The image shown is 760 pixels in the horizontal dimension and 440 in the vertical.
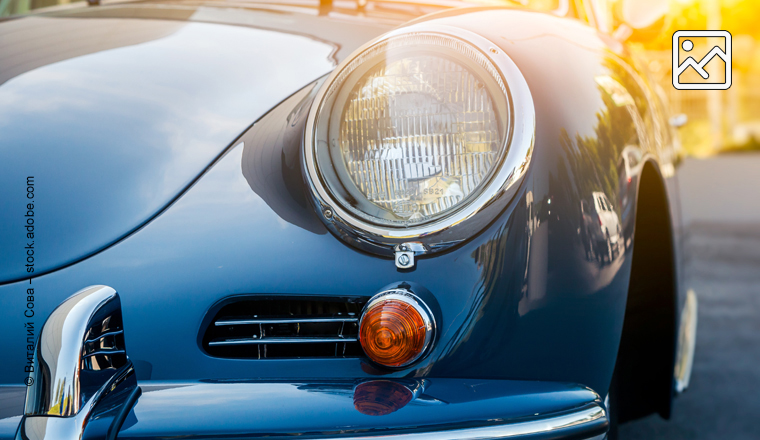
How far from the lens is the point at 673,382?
157 cm

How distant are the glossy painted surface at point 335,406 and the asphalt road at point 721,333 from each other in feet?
4.33

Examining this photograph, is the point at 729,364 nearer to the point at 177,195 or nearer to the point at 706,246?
the point at 177,195

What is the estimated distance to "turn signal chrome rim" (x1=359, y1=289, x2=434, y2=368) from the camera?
90 cm

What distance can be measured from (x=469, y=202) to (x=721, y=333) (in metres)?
2.79

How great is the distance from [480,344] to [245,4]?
1.15m

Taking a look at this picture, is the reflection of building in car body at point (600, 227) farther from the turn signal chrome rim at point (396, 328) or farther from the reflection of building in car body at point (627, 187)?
the turn signal chrome rim at point (396, 328)

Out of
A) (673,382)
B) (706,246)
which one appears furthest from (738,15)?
(673,382)

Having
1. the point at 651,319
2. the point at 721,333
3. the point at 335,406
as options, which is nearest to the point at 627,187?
the point at 335,406

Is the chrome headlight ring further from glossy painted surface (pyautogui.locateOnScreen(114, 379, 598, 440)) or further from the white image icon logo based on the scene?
the white image icon logo

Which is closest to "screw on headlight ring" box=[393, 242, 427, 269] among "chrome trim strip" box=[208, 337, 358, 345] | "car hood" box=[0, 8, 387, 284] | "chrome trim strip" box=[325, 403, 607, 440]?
"chrome trim strip" box=[208, 337, 358, 345]

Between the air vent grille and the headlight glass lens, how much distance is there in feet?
0.50

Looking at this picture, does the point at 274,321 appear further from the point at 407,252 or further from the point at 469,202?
the point at 469,202

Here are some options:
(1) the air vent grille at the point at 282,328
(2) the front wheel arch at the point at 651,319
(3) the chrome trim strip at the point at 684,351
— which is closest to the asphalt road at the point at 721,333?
(3) the chrome trim strip at the point at 684,351

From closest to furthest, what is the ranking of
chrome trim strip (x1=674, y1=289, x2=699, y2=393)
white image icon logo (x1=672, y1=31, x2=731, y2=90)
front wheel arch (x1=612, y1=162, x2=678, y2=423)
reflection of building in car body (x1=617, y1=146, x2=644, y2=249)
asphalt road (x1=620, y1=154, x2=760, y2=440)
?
reflection of building in car body (x1=617, y1=146, x2=644, y2=249) → front wheel arch (x1=612, y1=162, x2=678, y2=423) → white image icon logo (x1=672, y1=31, x2=731, y2=90) → chrome trim strip (x1=674, y1=289, x2=699, y2=393) → asphalt road (x1=620, y1=154, x2=760, y2=440)
